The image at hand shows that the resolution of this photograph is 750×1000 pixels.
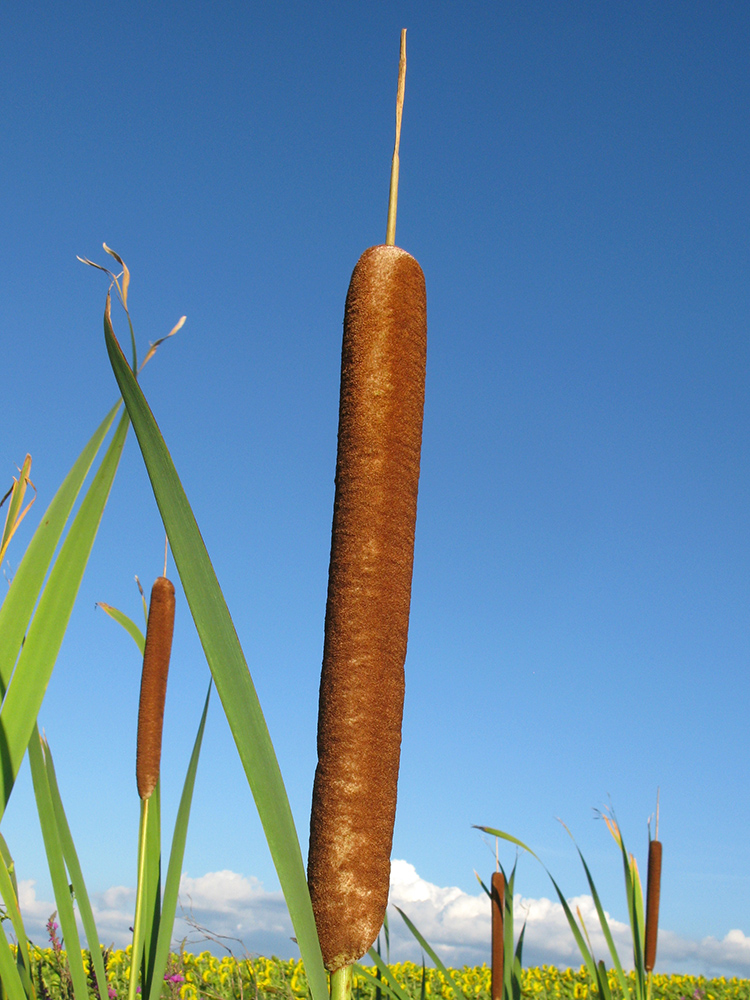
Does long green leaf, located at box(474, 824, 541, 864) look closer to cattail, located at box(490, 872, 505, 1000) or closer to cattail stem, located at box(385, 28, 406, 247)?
cattail, located at box(490, 872, 505, 1000)

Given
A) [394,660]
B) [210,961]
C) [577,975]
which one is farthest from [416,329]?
[577,975]

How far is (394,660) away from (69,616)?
544 mm

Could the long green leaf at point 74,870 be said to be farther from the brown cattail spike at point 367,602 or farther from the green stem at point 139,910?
the brown cattail spike at point 367,602

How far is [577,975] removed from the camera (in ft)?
34.2

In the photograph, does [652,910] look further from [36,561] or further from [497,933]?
[36,561]

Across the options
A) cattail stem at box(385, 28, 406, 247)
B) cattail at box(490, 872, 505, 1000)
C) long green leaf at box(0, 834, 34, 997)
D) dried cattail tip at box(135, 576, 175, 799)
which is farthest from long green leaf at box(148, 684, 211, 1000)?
cattail at box(490, 872, 505, 1000)

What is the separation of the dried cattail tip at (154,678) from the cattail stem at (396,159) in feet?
7.34

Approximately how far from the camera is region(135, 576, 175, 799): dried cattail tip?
10.7 ft

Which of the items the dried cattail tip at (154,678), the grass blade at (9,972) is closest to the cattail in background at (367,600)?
the grass blade at (9,972)

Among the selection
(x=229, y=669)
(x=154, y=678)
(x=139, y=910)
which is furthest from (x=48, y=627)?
(x=154, y=678)

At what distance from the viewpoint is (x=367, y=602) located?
128 centimetres

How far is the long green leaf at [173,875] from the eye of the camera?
223 centimetres

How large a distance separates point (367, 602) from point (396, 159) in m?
0.78

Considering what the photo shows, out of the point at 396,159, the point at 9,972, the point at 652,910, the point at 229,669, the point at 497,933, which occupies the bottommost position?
the point at 497,933
